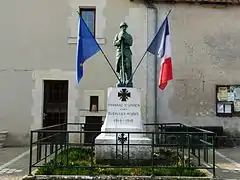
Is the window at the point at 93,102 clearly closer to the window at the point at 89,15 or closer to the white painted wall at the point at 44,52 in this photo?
the white painted wall at the point at 44,52

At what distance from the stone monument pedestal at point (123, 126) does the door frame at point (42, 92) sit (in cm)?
406

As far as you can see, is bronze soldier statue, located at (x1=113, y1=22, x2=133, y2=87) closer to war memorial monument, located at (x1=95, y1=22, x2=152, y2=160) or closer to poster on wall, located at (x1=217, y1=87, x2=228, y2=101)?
war memorial monument, located at (x1=95, y1=22, x2=152, y2=160)

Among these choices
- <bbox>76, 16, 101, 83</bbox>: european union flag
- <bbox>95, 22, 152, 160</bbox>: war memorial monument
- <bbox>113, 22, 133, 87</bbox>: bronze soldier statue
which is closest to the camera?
<bbox>95, 22, 152, 160</bbox>: war memorial monument

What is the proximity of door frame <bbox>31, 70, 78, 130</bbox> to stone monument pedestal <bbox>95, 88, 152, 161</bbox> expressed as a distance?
160 inches

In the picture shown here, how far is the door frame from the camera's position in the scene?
40.6ft

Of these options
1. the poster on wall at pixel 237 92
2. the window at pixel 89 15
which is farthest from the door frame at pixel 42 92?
the poster on wall at pixel 237 92

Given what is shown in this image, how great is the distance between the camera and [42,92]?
40.9 feet

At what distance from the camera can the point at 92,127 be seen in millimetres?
12031

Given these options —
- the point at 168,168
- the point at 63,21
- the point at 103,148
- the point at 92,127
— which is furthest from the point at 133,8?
the point at 168,168

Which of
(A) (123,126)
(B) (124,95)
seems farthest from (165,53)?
(A) (123,126)

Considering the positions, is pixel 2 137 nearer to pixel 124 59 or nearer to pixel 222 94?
pixel 124 59

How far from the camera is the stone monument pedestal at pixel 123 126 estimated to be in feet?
26.1

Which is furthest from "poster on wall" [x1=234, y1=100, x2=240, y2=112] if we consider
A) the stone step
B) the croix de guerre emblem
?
the stone step

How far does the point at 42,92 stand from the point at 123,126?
16.2ft
